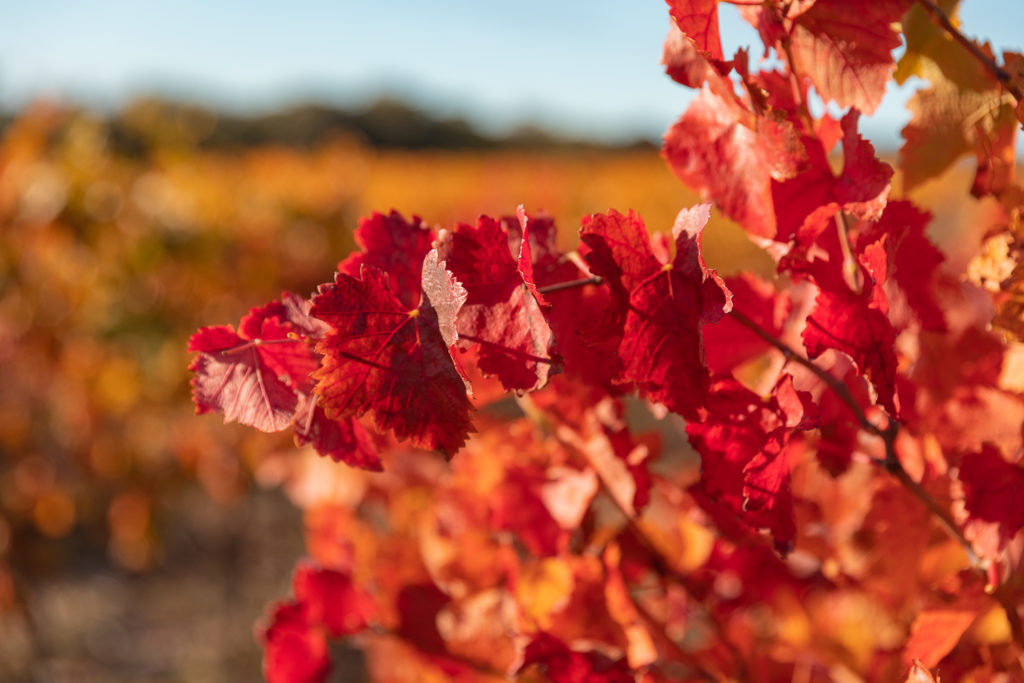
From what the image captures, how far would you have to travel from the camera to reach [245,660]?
4.23m

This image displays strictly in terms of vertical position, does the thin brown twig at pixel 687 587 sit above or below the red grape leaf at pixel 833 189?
below

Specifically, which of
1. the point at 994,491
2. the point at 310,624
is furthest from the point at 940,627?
the point at 310,624

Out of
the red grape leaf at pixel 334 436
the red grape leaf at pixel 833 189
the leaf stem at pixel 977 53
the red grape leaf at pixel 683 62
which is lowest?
the red grape leaf at pixel 334 436

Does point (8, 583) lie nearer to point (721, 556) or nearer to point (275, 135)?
point (721, 556)

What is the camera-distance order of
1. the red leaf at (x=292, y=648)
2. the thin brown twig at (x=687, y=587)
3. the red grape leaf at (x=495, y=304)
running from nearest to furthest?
the red grape leaf at (x=495, y=304) < the thin brown twig at (x=687, y=587) < the red leaf at (x=292, y=648)

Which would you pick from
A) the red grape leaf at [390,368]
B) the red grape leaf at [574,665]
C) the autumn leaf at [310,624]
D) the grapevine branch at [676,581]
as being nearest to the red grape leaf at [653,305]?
the red grape leaf at [390,368]

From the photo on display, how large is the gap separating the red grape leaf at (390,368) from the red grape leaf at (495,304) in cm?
2

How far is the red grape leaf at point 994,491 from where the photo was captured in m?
0.68

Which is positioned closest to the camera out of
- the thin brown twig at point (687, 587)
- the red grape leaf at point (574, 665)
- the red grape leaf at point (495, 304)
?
the red grape leaf at point (495, 304)

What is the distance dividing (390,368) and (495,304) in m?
0.08

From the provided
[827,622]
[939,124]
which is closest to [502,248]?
[939,124]

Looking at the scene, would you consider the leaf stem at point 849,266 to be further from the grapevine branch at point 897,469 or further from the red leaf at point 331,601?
the red leaf at point 331,601

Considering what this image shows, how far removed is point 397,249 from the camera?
645 millimetres

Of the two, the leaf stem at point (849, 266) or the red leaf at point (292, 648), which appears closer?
the leaf stem at point (849, 266)
